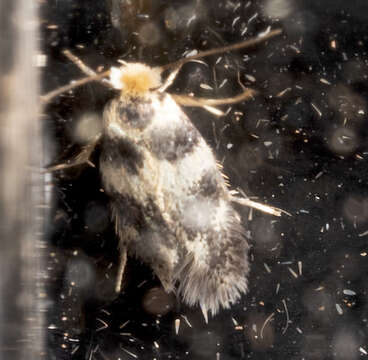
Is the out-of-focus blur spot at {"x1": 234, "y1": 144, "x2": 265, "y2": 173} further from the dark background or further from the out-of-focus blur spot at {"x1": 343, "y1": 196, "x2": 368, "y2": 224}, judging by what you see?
the out-of-focus blur spot at {"x1": 343, "y1": 196, "x2": 368, "y2": 224}

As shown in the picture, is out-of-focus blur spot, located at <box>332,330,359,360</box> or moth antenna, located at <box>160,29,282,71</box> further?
out-of-focus blur spot, located at <box>332,330,359,360</box>

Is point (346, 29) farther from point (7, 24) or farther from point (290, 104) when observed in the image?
point (7, 24)

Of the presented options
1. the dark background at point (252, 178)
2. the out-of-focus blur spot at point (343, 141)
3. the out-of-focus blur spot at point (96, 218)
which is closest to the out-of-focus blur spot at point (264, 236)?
the dark background at point (252, 178)

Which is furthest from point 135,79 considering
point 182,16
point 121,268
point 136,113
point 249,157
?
point 121,268

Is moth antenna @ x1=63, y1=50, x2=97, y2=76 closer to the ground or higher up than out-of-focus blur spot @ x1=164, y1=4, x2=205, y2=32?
closer to the ground

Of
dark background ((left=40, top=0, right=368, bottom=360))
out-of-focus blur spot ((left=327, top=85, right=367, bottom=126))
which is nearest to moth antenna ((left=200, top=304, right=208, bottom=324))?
dark background ((left=40, top=0, right=368, bottom=360))

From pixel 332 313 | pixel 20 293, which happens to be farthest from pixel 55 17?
pixel 332 313

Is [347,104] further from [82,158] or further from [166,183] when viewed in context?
[82,158]
